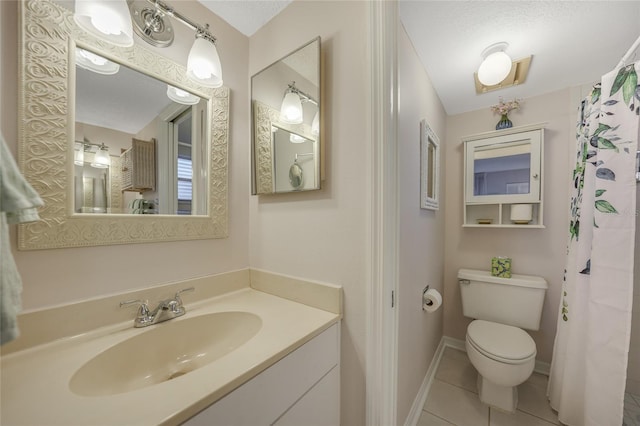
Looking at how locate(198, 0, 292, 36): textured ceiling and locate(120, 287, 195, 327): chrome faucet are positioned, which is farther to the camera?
locate(198, 0, 292, 36): textured ceiling

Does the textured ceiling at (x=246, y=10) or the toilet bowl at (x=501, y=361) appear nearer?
the textured ceiling at (x=246, y=10)

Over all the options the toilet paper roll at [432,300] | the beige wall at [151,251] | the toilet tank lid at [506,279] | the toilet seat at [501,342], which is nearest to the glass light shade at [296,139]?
the beige wall at [151,251]

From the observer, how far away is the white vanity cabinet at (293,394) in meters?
0.53

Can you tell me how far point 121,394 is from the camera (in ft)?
1.54

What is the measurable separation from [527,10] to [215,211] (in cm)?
170

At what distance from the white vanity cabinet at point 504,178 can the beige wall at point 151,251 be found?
1.79m

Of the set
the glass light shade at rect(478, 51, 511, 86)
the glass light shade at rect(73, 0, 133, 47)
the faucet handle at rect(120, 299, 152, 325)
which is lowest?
the faucet handle at rect(120, 299, 152, 325)

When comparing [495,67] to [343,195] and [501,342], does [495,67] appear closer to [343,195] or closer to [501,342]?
[343,195]

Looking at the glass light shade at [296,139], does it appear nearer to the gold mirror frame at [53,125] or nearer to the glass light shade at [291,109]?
the glass light shade at [291,109]

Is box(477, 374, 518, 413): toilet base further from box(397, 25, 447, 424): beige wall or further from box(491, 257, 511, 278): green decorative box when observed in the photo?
box(491, 257, 511, 278): green decorative box

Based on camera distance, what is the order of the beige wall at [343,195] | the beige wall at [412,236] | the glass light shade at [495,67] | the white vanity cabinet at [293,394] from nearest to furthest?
the white vanity cabinet at [293,394] < the beige wall at [343,195] < the beige wall at [412,236] < the glass light shade at [495,67]


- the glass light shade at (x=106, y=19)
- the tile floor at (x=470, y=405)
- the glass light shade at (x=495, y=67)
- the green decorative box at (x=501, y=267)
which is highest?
the glass light shade at (x=495, y=67)

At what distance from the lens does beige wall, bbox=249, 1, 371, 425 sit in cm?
85

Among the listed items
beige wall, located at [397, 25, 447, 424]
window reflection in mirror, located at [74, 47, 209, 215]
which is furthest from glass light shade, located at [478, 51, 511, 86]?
window reflection in mirror, located at [74, 47, 209, 215]
